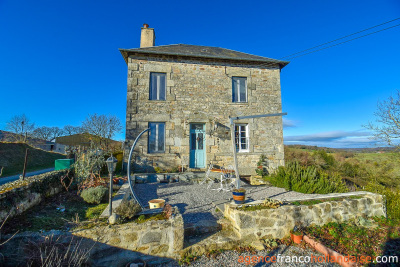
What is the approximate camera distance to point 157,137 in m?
8.41

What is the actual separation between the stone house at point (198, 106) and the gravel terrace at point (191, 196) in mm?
2067

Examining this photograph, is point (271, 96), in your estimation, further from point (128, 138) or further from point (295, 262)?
point (295, 262)

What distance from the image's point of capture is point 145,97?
8.30 m

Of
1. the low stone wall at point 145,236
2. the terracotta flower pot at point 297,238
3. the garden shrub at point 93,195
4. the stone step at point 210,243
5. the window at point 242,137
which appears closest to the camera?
the low stone wall at point 145,236

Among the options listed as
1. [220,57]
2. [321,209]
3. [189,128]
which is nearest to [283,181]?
[321,209]

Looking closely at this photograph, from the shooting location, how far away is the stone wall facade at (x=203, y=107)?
8.21m

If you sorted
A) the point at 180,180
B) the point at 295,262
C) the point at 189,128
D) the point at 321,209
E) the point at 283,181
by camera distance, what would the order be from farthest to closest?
1. the point at 189,128
2. the point at 180,180
3. the point at 283,181
4. the point at 321,209
5. the point at 295,262

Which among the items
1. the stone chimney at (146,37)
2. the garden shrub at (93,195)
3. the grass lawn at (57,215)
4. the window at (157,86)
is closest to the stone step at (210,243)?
the grass lawn at (57,215)

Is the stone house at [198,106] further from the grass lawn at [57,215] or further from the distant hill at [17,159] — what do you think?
the distant hill at [17,159]

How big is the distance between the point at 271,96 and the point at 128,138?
7407mm

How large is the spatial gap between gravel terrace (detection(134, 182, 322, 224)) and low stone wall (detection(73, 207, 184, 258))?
644 millimetres

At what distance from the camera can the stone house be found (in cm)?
826

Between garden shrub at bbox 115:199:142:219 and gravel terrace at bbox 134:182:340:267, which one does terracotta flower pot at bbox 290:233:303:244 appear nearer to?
gravel terrace at bbox 134:182:340:267

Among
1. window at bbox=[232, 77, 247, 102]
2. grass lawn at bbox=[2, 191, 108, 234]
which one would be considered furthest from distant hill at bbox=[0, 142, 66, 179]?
window at bbox=[232, 77, 247, 102]
